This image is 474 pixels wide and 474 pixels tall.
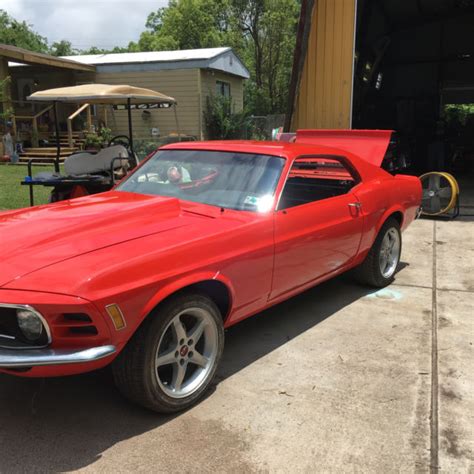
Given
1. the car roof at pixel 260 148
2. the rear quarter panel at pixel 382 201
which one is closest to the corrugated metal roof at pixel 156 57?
the rear quarter panel at pixel 382 201

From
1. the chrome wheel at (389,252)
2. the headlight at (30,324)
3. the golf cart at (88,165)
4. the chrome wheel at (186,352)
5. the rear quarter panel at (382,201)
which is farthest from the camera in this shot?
the golf cart at (88,165)

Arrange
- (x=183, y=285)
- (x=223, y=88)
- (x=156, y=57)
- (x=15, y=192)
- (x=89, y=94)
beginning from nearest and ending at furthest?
(x=183, y=285) < (x=89, y=94) < (x=15, y=192) < (x=156, y=57) < (x=223, y=88)

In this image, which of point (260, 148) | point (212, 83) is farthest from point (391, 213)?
point (212, 83)

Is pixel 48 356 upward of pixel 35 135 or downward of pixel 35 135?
downward

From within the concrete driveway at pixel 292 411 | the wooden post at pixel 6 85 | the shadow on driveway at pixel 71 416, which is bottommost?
the concrete driveway at pixel 292 411

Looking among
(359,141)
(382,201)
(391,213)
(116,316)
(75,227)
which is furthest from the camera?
(359,141)

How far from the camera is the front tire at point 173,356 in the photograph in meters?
2.61

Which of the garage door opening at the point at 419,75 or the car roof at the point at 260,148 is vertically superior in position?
the garage door opening at the point at 419,75

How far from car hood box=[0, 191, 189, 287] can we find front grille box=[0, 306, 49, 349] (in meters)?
0.19

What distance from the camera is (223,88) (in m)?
21.3

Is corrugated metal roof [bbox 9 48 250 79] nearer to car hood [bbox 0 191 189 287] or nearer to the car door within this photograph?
the car door

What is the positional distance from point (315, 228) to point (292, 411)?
1.47m

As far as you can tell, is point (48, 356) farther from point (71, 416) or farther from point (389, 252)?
point (389, 252)

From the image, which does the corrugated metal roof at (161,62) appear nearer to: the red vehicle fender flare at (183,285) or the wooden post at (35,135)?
the wooden post at (35,135)
